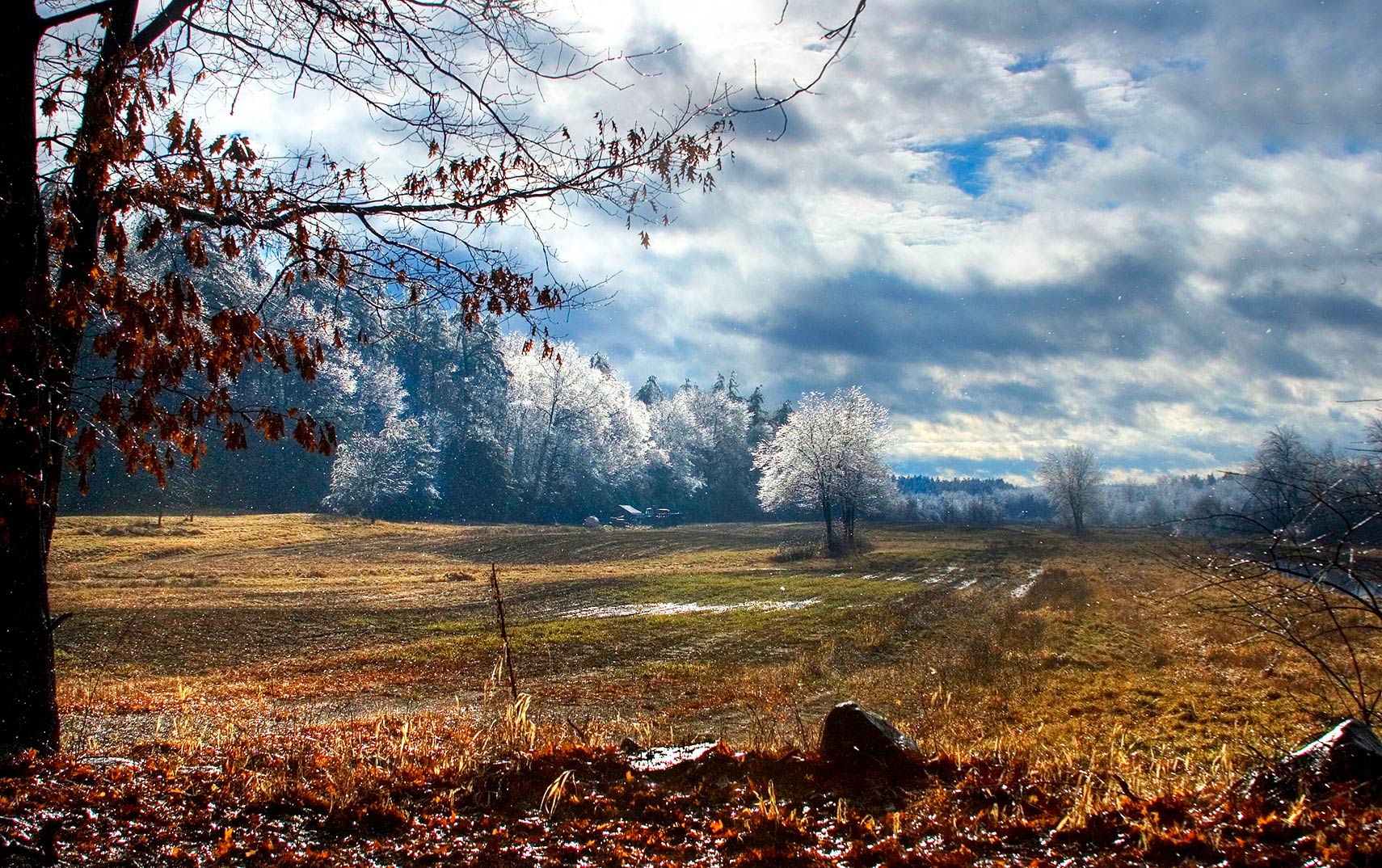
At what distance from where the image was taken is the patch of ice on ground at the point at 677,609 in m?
25.7

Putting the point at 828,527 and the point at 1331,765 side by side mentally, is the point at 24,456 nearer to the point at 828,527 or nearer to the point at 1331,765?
the point at 1331,765

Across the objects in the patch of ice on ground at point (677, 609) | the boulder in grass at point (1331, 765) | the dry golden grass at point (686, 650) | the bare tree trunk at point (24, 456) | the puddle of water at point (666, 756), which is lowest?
the patch of ice on ground at point (677, 609)

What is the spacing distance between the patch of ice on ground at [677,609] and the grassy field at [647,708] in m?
0.21

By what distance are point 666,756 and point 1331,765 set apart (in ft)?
13.4

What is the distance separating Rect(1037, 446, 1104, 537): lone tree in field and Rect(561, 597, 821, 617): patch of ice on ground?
7653cm

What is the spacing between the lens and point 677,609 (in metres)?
26.8

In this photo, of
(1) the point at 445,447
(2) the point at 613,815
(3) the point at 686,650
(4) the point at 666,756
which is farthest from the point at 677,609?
(1) the point at 445,447

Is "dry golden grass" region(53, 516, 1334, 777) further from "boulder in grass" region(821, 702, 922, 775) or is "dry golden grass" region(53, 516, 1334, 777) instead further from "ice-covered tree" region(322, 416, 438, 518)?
"ice-covered tree" region(322, 416, 438, 518)

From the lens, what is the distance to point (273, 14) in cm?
573

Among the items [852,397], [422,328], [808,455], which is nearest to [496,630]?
[808,455]

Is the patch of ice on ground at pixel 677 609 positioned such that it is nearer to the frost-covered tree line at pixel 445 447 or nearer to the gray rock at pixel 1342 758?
the gray rock at pixel 1342 758

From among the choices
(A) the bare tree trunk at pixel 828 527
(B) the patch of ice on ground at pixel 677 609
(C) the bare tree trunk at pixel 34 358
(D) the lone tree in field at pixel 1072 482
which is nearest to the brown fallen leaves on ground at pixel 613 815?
(C) the bare tree trunk at pixel 34 358

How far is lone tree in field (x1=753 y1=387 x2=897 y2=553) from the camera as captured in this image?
5366 centimetres

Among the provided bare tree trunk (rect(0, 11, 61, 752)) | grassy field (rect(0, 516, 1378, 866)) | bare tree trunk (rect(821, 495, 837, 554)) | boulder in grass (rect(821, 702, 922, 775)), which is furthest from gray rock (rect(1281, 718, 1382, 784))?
bare tree trunk (rect(821, 495, 837, 554))
